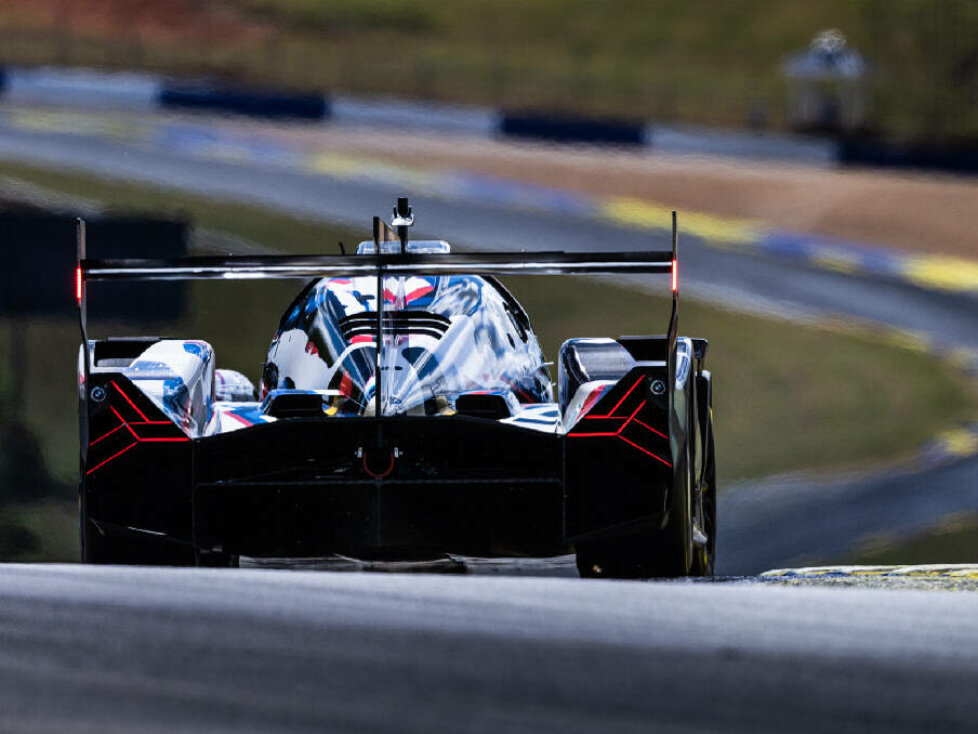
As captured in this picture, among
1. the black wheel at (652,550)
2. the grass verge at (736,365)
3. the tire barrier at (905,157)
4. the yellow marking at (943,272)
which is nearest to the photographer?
A: the black wheel at (652,550)

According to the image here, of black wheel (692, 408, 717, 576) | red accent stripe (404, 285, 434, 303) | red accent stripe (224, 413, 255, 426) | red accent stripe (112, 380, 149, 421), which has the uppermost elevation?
red accent stripe (404, 285, 434, 303)

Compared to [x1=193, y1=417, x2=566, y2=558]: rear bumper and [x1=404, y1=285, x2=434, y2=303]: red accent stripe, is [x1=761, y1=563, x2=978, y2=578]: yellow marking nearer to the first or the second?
[x1=193, y1=417, x2=566, y2=558]: rear bumper

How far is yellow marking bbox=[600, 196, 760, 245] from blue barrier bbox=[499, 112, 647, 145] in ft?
9.29

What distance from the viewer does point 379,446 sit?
7.84 m

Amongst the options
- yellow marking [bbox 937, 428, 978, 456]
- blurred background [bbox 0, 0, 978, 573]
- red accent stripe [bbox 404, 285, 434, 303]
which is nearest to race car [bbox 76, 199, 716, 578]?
red accent stripe [bbox 404, 285, 434, 303]

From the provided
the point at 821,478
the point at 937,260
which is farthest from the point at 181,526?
the point at 937,260

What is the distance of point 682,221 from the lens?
37500mm

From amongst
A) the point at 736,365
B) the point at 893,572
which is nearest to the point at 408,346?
the point at 893,572

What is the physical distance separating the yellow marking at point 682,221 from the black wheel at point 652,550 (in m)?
28.6

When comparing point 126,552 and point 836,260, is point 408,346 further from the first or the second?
point 836,260

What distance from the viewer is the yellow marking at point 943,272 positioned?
34681 mm

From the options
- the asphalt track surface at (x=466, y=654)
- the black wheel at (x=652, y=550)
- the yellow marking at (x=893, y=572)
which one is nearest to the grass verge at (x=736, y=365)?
the yellow marking at (x=893, y=572)

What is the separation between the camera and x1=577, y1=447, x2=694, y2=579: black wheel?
8125mm

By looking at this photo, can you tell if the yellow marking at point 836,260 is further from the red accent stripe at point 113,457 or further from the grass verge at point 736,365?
the red accent stripe at point 113,457
